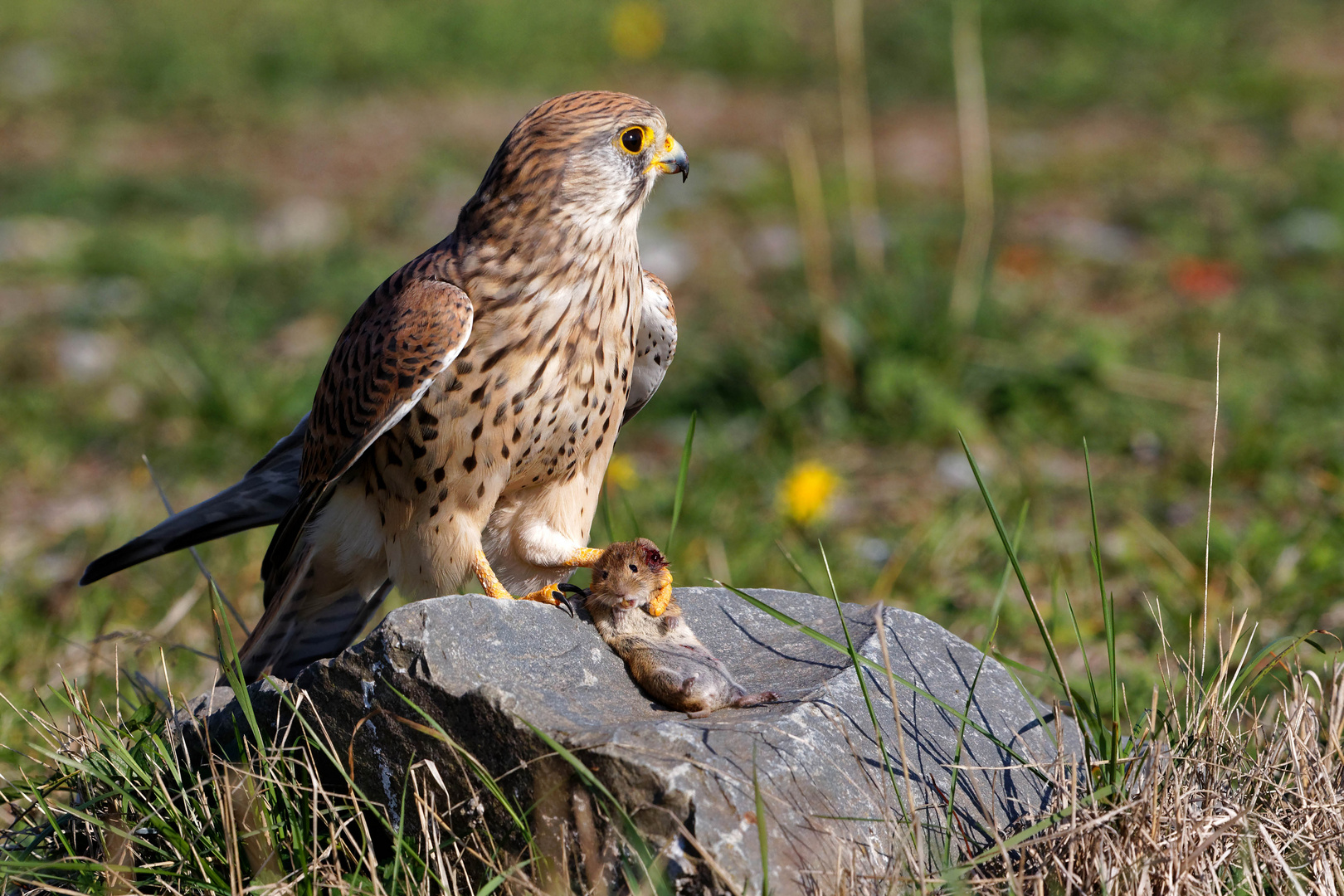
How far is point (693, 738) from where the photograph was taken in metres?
2.46

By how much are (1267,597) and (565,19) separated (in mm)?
8599

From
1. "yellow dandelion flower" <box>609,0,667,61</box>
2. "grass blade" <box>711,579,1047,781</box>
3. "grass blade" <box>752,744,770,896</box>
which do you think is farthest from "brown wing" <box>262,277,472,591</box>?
"yellow dandelion flower" <box>609,0,667,61</box>

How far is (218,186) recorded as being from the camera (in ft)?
29.9

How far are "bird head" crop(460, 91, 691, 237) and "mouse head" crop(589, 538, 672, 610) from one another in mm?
891

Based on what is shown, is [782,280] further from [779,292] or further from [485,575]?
[485,575]

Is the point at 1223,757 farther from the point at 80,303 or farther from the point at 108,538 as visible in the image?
the point at 80,303

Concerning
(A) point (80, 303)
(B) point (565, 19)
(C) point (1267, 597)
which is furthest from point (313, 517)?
(B) point (565, 19)

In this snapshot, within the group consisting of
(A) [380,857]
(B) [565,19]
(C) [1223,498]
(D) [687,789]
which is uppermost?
(B) [565,19]

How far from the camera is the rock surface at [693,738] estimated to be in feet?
7.79

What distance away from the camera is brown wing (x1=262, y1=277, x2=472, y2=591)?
3.20 meters

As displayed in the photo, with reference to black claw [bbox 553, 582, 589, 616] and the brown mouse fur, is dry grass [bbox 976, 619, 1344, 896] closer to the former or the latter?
the brown mouse fur

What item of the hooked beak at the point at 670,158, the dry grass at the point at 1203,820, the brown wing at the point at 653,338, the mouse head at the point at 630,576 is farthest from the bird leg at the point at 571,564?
the dry grass at the point at 1203,820

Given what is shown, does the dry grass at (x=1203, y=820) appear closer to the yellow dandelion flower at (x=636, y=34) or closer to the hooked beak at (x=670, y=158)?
the hooked beak at (x=670, y=158)

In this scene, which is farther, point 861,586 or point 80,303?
point 80,303
